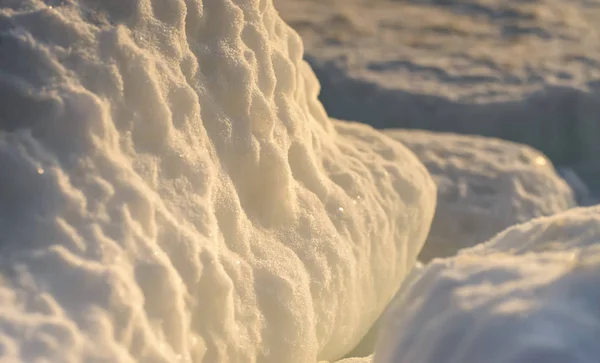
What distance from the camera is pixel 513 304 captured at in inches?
16.3

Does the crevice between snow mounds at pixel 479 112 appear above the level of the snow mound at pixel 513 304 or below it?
below

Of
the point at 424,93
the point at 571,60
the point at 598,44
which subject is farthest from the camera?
the point at 598,44

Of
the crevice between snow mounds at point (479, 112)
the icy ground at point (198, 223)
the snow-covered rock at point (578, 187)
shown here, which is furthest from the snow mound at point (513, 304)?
the crevice between snow mounds at point (479, 112)

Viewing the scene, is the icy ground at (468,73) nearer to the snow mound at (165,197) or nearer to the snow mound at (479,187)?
the snow mound at (479,187)

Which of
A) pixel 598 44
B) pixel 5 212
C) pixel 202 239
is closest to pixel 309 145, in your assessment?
pixel 202 239

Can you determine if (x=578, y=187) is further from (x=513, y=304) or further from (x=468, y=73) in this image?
(x=513, y=304)

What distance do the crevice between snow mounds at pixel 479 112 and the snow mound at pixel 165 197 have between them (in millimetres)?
861

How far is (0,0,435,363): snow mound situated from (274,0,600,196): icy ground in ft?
2.90

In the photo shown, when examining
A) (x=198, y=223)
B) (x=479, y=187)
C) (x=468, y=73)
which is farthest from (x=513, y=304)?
(x=468, y=73)

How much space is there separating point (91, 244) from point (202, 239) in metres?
0.09

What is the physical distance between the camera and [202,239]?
0.56 meters

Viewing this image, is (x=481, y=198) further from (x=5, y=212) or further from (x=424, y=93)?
(x=5, y=212)

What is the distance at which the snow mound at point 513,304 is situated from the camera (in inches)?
15.1

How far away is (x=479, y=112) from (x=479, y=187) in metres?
0.39
